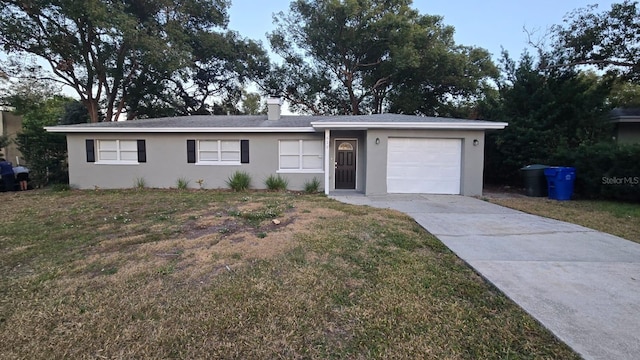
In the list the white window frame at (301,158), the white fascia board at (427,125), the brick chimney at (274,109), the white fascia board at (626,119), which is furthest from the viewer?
the brick chimney at (274,109)

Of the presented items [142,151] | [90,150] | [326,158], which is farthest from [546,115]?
[90,150]

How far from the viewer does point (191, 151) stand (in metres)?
11.4

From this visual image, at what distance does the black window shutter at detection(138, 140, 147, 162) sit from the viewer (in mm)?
11438

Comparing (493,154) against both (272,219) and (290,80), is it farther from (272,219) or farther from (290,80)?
(290,80)

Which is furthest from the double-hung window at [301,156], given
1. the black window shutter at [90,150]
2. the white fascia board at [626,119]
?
Result: the white fascia board at [626,119]

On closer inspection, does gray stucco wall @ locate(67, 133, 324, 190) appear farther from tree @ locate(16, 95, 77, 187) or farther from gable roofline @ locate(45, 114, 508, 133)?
tree @ locate(16, 95, 77, 187)

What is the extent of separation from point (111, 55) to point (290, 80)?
1059cm

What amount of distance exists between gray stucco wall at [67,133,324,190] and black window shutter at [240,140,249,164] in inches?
4.7

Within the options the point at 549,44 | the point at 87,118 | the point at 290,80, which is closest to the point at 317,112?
the point at 290,80

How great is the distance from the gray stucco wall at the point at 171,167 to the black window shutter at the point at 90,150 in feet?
0.50

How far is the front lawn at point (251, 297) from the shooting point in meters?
2.18

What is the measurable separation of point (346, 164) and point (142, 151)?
308 inches

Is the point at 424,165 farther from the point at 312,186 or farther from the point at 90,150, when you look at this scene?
the point at 90,150

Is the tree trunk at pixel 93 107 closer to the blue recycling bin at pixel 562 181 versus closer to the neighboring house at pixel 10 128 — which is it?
the neighboring house at pixel 10 128
